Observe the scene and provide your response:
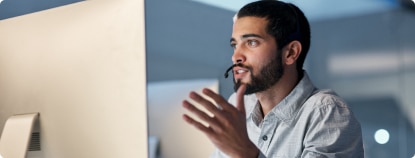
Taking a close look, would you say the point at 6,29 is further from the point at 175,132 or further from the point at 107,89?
the point at 175,132

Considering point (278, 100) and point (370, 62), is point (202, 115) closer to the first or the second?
point (278, 100)

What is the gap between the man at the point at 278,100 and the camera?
1305 millimetres

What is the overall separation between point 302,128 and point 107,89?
478 millimetres

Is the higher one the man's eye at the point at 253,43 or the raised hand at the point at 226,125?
Answer: the man's eye at the point at 253,43

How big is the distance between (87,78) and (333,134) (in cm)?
61

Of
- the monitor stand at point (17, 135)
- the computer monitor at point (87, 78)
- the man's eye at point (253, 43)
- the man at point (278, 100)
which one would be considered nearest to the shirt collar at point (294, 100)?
the man at point (278, 100)

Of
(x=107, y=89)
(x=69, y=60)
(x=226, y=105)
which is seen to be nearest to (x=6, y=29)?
(x=69, y=60)

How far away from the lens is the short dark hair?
1.41 metres

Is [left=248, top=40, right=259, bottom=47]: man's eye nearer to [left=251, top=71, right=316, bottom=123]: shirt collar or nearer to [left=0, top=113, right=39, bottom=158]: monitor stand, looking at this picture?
[left=251, top=71, right=316, bottom=123]: shirt collar

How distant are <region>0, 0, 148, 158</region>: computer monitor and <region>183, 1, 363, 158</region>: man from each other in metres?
0.21

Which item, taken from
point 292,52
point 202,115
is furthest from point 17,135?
point 292,52

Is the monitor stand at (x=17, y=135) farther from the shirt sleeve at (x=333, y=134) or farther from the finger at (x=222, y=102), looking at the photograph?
the shirt sleeve at (x=333, y=134)

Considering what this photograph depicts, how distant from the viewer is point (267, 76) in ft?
4.71

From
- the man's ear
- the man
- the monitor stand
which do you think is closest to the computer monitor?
the monitor stand
